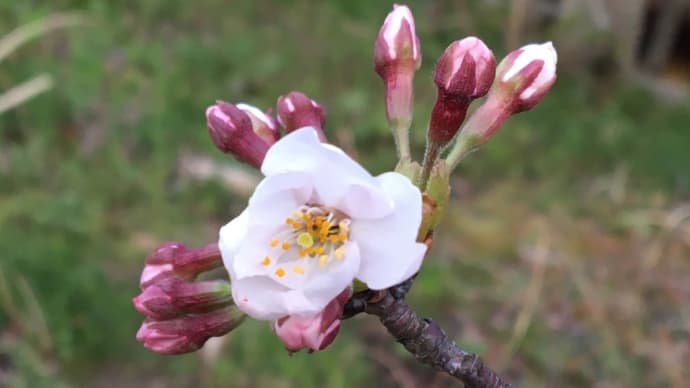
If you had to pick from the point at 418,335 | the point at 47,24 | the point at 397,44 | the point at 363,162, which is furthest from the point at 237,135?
the point at 47,24

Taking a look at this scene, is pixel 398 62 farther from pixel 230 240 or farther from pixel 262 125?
pixel 230 240


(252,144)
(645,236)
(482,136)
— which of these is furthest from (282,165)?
(645,236)

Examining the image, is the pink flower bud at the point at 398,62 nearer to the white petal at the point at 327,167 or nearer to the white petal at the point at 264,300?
the white petal at the point at 327,167

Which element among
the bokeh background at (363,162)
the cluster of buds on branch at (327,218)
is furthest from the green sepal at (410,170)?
the bokeh background at (363,162)

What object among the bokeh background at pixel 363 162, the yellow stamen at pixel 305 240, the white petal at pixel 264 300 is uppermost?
the white petal at pixel 264 300

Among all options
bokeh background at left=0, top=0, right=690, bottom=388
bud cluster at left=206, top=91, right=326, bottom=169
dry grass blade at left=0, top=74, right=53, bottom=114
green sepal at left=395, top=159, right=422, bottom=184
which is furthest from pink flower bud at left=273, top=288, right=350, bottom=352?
dry grass blade at left=0, top=74, right=53, bottom=114

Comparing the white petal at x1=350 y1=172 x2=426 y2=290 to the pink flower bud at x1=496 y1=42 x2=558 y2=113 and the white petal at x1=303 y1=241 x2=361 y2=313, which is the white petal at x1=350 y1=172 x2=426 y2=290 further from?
the pink flower bud at x1=496 y1=42 x2=558 y2=113

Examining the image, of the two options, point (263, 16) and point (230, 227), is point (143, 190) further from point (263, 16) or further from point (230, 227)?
point (230, 227)
